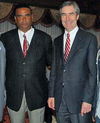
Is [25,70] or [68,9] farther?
[25,70]

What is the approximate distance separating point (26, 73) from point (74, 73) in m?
0.65

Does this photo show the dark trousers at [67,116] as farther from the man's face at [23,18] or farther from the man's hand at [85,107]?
the man's face at [23,18]

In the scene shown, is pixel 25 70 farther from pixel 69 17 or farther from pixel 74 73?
pixel 69 17

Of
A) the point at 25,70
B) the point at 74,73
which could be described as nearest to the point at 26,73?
the point at 25,70

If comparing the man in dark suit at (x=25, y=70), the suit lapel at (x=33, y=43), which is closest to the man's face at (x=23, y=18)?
the man in dark suit at (x=25, y=70)

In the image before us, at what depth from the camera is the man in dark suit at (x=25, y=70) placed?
7.22 feet

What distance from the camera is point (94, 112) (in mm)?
1887

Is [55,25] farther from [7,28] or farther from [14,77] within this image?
[14,77]

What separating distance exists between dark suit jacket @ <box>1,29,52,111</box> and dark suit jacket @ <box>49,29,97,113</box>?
360mm

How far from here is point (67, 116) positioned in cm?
196

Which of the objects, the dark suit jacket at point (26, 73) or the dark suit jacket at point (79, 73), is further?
the dark suit jacket at point (26, 73)

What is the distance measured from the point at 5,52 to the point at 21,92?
0.55 m

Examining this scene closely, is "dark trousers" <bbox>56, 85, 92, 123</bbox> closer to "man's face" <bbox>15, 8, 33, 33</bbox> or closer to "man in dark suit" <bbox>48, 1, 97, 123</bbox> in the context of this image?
"man in dark suit" <bbox>48, 1, 97, 123</bbox>

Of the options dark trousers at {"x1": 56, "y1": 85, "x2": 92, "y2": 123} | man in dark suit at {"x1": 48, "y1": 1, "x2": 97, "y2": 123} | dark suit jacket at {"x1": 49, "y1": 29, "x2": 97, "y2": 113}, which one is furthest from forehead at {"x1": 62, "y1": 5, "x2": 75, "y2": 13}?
dark trousers at {"x1": 56, "y1": 85, "x2": 92, "y2": 123}
